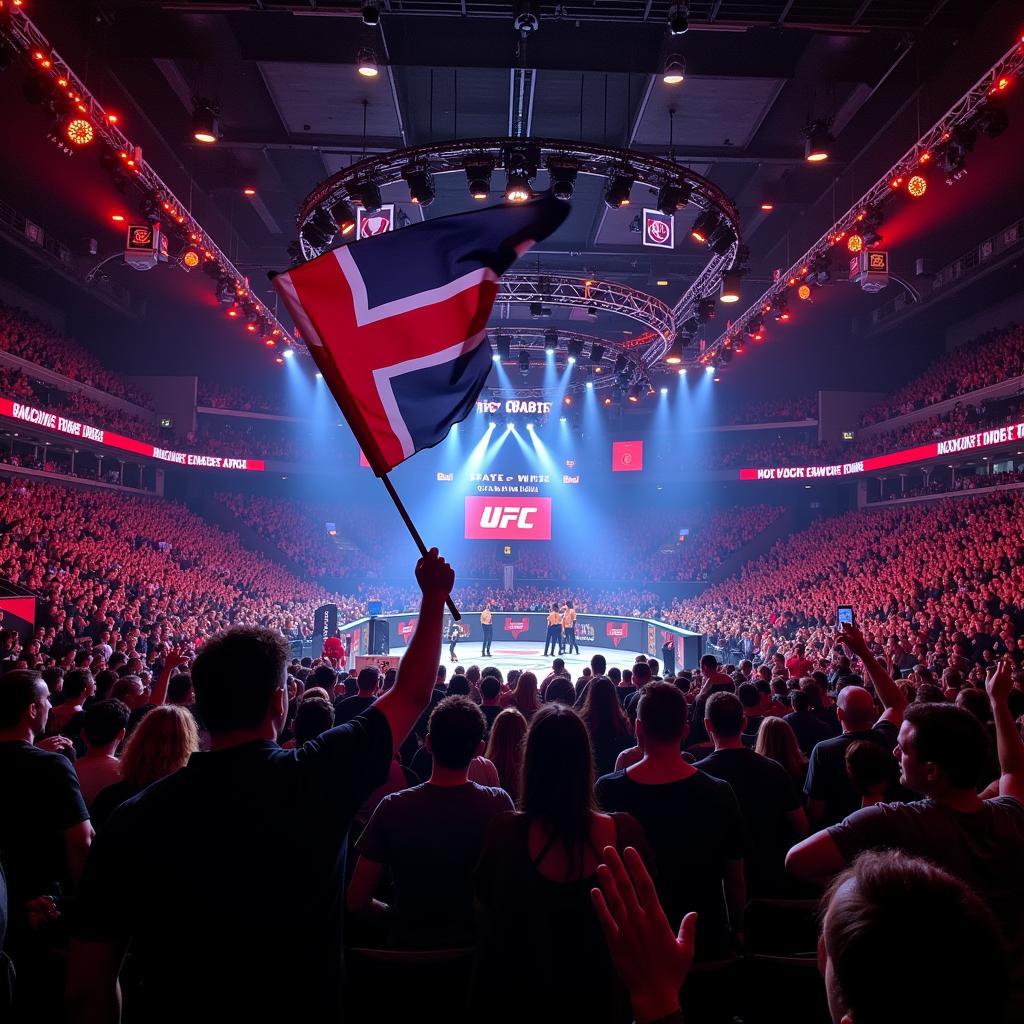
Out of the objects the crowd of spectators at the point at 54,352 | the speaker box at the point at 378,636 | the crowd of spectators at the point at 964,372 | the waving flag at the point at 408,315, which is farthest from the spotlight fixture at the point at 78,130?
the crowd of spectators at the point at 964,372

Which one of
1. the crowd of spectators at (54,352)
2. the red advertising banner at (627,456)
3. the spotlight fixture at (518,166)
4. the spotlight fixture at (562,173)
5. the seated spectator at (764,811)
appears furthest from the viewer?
the red advertising banner at (627,456)

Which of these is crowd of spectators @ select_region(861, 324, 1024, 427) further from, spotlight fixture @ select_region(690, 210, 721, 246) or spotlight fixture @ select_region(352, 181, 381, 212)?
spotlight fixture @ select_region(352, 181, 381, 212)

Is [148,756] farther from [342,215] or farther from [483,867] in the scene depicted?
[342,215]

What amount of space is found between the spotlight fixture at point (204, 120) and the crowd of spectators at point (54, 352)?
39.3ft

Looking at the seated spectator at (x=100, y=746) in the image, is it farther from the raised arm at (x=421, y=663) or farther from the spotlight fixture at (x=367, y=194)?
the spotlight fixture at (x=367, y=194)

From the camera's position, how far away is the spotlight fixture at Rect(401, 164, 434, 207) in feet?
40.2

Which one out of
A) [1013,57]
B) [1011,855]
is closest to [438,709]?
[1011,855]

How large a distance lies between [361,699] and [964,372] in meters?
25.6

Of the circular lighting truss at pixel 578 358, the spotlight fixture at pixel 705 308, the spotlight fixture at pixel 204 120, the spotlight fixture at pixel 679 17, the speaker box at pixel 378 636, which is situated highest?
the circular lighting truss at pixel 578 358

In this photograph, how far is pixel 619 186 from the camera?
1227cm

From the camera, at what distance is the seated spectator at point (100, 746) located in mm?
4066

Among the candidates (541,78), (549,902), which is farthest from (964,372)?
(549,902)

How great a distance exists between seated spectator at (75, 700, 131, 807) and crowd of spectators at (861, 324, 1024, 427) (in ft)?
81.3

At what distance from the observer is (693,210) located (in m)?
18.6
